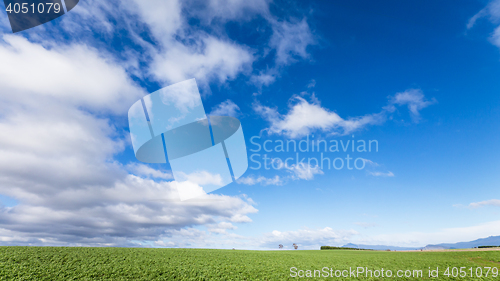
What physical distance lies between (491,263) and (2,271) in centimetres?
5218

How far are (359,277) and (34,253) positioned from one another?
116ft

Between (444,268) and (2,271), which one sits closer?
(2,271)

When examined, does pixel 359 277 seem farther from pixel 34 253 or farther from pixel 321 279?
pixel 34 253

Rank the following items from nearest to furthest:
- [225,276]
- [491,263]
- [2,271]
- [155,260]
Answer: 1. [2,271]
2. [225,276]
3. [155,260]
4. [491,263]

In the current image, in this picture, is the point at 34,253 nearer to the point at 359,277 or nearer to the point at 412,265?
the point at 359,277

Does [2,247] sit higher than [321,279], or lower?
higher

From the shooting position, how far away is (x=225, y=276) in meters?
23.3

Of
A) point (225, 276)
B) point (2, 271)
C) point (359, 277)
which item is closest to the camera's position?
point (2, 271)

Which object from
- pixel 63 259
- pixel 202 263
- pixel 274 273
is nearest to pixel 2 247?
pixel 63 259

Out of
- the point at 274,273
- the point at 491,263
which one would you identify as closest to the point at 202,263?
the point at 274,273

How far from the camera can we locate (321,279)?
78.7 feet

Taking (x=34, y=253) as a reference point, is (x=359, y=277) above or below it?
below

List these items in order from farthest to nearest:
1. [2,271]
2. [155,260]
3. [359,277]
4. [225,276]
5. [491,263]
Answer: [491,263] → [155,260] → [359,277] → [225,276] → [2,271]

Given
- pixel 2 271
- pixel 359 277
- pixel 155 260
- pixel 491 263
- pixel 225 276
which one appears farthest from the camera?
pixel 491 263
